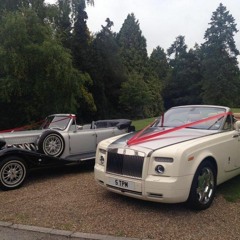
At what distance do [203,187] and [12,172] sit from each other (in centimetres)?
390

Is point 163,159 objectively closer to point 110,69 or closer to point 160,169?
point 160,169

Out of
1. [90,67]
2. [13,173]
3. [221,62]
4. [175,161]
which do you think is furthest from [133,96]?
[175,161]

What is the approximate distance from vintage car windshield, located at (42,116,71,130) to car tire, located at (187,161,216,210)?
4.26 m

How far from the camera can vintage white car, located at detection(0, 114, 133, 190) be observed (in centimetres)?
739

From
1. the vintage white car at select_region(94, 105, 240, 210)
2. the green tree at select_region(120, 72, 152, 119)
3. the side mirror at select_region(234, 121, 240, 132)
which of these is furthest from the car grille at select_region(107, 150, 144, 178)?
the green tree at select_region(120, 72, 152, 119)

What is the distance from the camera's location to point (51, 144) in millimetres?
8328

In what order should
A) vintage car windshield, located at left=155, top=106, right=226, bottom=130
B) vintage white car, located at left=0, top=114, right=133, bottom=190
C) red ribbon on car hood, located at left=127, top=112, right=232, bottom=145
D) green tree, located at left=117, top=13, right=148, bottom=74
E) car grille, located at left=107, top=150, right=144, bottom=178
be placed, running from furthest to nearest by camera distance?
green tree, located at left=117, top=13, right=148, bottom=74 → vintage white car, located at left=0, top=114, right=133, bottom=190 → vintage car windshield, located at left=155, top=106, right=226, bottom=130 → red ribbon on car hood, located at left=127, top=112, right=232, bottom=145 → car grille, located at left=107, top=150, right=144, bottom=178

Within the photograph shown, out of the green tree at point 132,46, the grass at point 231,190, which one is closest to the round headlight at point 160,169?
the grass at point 231,190

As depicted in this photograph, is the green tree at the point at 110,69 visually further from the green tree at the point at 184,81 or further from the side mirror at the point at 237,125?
the side mirror at the point at 237,125

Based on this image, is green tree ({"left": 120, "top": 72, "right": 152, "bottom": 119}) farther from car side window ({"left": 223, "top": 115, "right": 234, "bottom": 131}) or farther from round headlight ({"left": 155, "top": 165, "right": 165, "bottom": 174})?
round headlight ({"left": 155, "top": 165, "right": 165, "bottom": 174})

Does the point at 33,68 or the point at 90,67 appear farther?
the point at 90,67

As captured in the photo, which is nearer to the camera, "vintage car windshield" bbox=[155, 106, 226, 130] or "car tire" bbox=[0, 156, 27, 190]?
"vintage car windshield" bbox=[155, 106, 226, 130]

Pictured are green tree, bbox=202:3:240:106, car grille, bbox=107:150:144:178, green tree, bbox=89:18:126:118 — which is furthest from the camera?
green tree, bbox=202:3:240:106

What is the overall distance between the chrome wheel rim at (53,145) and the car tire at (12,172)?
80 centimetres
